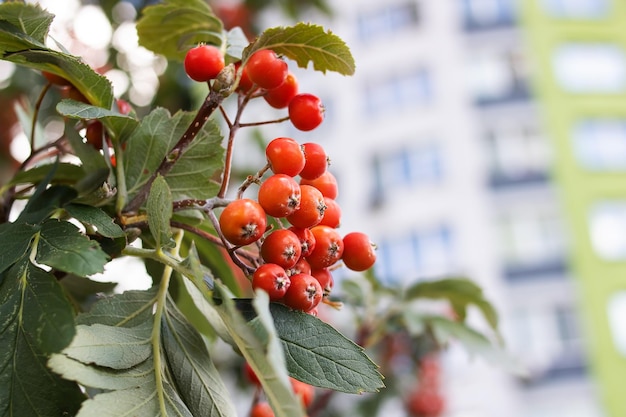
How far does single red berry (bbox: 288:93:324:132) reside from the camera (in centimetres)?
75

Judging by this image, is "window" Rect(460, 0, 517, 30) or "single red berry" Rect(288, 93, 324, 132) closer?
"single red berry" Rect(288, 93, 324, 132)

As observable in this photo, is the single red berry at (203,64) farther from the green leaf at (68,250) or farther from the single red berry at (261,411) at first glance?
the single red berry at (261,411)

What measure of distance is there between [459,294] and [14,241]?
851mm

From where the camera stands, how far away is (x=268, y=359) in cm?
45

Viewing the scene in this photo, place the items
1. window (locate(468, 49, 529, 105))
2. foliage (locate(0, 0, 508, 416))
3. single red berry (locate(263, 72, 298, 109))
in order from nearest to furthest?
foliage (locate(0, 0, 508, 416)) < single red berry (locate(263, 72, 298, 109)) < window (locate(468, 49, 529, 105))

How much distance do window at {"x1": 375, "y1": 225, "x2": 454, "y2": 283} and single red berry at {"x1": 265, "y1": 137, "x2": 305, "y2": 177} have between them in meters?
11.3

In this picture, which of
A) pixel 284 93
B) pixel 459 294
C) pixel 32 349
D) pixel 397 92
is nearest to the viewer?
pixel 32 349

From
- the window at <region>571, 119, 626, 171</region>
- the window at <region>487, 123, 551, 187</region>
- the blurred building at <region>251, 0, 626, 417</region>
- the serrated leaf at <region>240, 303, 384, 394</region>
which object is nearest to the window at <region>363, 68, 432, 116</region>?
the blurred building at <region>251, 0, 626, 417</region>

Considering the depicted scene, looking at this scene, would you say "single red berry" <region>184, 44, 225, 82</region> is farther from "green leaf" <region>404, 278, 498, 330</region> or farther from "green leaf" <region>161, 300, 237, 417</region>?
"green leaf" <region>404, 278, 498, 330</region>

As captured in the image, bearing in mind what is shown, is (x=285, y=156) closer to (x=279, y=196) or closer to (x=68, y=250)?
(x=279, y=196)

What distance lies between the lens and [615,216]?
12359 mm

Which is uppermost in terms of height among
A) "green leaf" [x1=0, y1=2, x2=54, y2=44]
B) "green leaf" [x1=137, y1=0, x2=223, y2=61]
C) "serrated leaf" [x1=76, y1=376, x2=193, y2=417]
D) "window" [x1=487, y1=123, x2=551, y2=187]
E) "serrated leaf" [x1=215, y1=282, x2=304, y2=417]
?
"window" [x1=487, y1=123, x2=551, y2=187]

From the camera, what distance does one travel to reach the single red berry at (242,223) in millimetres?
612

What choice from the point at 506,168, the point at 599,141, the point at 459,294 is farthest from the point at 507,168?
the point at 459,294
